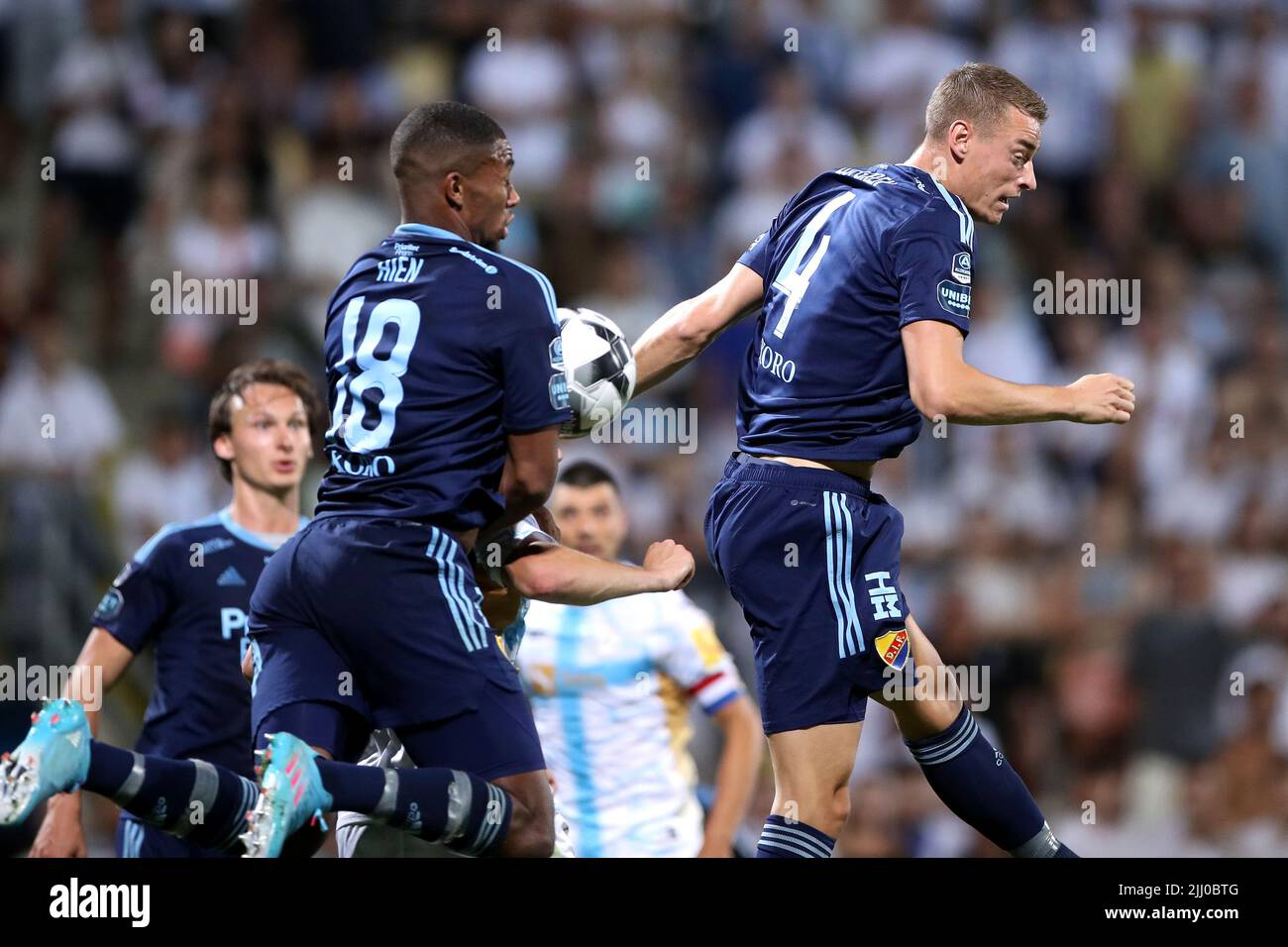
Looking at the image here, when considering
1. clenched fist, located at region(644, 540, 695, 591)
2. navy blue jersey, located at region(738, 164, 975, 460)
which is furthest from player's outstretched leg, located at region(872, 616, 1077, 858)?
clenched fist, located at region(644, 540, 695, 591)

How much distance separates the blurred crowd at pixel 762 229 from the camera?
9.18m

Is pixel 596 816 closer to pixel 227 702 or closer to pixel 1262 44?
pixel 227 702

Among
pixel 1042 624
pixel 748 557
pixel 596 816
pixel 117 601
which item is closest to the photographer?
pixel 748 557

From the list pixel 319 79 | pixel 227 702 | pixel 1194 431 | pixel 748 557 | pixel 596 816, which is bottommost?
pixel 596 816

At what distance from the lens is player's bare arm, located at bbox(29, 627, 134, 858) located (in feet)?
18.0

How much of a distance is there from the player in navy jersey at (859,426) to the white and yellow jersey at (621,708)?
5.12 ft

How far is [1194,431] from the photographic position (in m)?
10.3

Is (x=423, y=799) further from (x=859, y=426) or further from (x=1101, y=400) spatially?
(x=1101, y=400)

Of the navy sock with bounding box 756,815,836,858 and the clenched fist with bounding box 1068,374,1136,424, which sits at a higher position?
the clenched fist with bounding box 1068,374,1136,424

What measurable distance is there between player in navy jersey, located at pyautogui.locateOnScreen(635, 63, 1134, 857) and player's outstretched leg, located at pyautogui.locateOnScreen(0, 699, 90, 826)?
5.83 feet

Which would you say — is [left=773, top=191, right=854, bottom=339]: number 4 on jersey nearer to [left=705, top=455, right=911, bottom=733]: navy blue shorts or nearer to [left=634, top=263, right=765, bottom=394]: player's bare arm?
[left=634, top=263, right=765, bottom=394]: player's bare arm

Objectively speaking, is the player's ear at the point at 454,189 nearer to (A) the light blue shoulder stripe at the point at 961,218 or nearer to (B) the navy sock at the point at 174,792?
(A) the light blue shoulder stripe at the point at 961,218

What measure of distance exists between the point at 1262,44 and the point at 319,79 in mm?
6212
